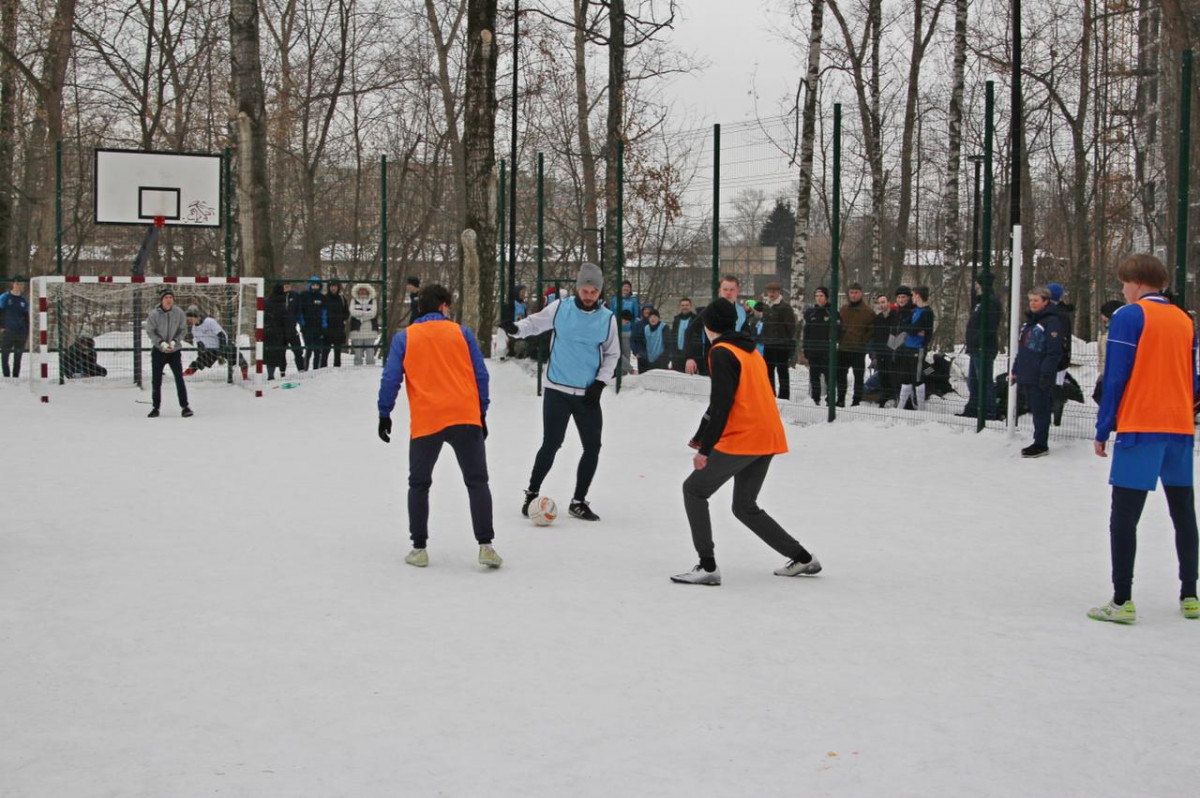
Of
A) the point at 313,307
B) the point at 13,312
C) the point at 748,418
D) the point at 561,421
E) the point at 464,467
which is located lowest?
the point at 464,467

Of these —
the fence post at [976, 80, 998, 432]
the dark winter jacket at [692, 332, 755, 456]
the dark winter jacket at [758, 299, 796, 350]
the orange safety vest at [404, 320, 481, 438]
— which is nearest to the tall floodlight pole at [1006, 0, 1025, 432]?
the fence post at [976, 80, 998, 432]

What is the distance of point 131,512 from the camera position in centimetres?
882

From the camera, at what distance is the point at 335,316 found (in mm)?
19078

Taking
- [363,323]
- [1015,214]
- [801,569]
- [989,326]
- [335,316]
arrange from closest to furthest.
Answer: [801,569] < [1015,214] < [989,326] < [335,316] < [363,323]

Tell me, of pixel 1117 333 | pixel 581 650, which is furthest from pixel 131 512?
pixel 1117 333

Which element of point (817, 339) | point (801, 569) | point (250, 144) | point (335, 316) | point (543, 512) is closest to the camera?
point (801, 569)

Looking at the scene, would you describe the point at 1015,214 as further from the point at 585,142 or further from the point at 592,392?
the point at 585,142

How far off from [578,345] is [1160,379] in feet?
13.4

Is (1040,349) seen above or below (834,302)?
below

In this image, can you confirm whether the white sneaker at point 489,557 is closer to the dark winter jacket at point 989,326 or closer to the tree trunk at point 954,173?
the dark winter jacket at point 989,326

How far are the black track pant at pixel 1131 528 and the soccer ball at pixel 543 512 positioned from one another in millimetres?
3838

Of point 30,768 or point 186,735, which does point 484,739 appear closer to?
point 186,735

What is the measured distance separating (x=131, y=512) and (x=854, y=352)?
8478mm

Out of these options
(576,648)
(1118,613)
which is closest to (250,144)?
(576,648)
